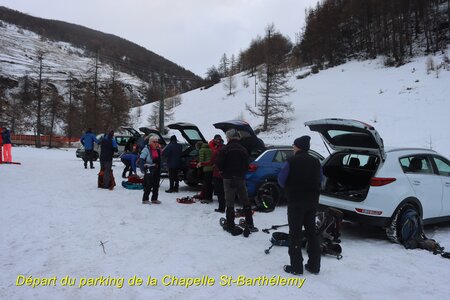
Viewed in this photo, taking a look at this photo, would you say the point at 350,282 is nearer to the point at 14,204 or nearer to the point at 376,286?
the point at 376,286

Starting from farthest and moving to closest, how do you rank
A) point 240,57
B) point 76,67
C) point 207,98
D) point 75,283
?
point 76,67 → point 240,57 → point 207,98 → point 75,283

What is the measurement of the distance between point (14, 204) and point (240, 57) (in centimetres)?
7012

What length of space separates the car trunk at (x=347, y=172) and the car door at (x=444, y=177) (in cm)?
119

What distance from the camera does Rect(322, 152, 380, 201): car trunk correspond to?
7039 mm

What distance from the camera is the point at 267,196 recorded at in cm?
851

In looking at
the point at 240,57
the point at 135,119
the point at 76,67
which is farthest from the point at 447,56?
the point at 76,67

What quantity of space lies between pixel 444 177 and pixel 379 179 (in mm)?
1831

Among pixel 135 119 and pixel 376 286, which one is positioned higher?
pixel 135 119

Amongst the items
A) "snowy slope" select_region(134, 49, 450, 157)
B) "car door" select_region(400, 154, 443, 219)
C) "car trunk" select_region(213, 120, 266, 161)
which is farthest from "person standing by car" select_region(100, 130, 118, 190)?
"snowy slope" select_region(134, 49, 450, 157)

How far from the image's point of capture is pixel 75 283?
13.8 ft

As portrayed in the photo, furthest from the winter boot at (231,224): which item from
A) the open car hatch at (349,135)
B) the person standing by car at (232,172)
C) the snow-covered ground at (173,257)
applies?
the open car hatch at (349,135)

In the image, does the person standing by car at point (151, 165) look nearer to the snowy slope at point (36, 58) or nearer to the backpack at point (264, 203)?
the backpack at point (264, 203)

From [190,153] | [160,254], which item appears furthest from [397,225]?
[190,153]

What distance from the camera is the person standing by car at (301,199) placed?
463cm
